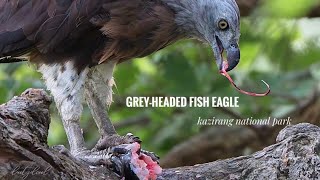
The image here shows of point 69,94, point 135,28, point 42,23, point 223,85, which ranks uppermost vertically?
point 42,23

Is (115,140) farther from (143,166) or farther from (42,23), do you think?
(42,23)

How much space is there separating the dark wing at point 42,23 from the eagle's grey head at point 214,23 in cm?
58

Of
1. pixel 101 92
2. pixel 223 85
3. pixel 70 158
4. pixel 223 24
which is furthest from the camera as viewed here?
pixel 223 85

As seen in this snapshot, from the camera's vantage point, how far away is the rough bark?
11.3 feet

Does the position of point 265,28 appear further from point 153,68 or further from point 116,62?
point 116,62

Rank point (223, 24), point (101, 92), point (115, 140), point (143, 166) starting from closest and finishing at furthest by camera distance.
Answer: point (143, 166)
point (115, 140)
point (223, 24)
point (101, 92)

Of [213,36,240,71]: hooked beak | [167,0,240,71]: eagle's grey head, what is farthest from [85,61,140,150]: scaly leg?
[213,36,240,71]: hooked beak

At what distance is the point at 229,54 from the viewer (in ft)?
16.2

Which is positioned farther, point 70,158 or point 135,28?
point 135,28

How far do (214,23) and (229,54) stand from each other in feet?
0.80

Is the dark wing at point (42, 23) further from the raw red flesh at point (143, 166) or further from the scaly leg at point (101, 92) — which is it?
the raw red flesh at point (143, 166)

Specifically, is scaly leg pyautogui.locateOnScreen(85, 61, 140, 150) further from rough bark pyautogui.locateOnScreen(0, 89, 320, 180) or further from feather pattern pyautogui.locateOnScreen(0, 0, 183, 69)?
rough bark pyautogui.locateOnScreen(0, 89, 320, 180)

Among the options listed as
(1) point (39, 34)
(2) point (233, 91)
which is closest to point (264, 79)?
(2) point (233, 91)

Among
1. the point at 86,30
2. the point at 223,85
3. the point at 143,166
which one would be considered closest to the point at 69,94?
the point at 86,30
